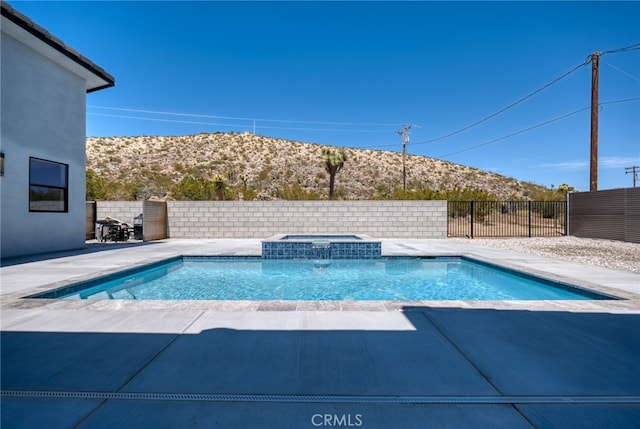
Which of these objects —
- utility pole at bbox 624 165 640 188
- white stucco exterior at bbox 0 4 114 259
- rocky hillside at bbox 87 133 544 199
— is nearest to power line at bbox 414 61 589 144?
rocky hillside at bbox 87 133 544 199

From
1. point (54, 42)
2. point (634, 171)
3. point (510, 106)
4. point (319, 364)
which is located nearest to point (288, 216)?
point (54, 42)

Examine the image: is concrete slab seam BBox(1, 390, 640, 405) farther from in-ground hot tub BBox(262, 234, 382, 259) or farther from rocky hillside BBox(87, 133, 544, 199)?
rocky hillside BBox(87, 133, 544, 199)

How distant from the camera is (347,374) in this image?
219 cm

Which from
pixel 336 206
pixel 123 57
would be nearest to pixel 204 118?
pixel 123 57

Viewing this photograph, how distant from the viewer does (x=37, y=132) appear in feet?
26.3

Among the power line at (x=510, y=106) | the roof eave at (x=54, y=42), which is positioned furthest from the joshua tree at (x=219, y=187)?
the power line at (x=510, y=106)

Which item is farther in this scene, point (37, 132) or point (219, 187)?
point (219, 187)

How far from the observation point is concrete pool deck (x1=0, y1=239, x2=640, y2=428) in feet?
5.82

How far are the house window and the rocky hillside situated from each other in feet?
60.8

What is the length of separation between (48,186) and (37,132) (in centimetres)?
143

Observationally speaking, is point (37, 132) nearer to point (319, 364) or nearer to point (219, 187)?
point (319, 364)

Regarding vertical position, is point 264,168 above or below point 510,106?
below

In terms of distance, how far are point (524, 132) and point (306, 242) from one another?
952 inches

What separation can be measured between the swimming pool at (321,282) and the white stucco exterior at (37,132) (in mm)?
3644
